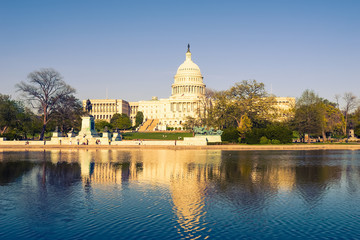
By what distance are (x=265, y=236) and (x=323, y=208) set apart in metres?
4.86

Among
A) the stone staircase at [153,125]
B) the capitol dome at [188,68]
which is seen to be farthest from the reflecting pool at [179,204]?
the capitol dome at [188,68]

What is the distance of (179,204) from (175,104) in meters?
133

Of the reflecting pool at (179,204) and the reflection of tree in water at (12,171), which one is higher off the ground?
the reflection of tree in water at (12,171)

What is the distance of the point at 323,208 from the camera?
49.2 feet

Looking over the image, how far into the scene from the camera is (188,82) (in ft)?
506

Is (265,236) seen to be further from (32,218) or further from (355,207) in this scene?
(32,218)

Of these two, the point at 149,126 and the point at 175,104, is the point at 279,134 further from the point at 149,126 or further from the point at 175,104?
the point at 175,104

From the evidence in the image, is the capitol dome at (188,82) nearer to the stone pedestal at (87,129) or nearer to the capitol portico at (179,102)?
the capitol portico at (179,102)

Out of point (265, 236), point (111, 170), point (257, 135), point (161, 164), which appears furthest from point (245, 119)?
point (265, 236)

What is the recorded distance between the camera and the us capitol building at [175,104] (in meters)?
146

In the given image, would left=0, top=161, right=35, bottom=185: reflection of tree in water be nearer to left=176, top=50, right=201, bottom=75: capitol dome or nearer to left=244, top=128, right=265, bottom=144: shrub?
left=244, top=128, right=265, bottom=144: shrub

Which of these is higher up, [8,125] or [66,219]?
[8,125]

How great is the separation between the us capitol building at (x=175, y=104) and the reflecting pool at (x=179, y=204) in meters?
115

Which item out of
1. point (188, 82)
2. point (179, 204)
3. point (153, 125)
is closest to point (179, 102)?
point (188, 82)
